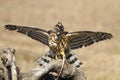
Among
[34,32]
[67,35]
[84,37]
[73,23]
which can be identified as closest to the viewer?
[67,35]

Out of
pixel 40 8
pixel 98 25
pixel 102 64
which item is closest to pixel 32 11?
pixel 40 8

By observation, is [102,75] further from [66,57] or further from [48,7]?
[48,7]

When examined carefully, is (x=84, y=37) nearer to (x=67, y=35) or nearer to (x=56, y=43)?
(x=67, y=35)

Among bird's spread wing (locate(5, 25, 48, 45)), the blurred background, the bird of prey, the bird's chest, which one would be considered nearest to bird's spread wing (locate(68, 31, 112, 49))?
the bird of prey

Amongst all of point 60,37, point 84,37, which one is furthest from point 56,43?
point 84,37

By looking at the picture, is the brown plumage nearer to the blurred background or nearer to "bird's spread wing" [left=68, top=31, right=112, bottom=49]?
"bird's spread wing" [left=68, top=31, right=112, bottom=49]

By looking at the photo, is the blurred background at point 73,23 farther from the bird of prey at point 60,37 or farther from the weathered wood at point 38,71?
the weathered wood at point 38,71
